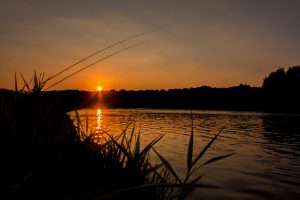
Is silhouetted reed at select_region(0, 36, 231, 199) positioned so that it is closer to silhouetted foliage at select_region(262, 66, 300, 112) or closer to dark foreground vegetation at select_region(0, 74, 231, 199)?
dark foreground vegetation at select_region(0, 74, 231, 199)

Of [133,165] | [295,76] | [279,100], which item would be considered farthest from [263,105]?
[133,165]

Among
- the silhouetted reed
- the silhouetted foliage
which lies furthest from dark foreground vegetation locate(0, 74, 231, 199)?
the silhouetted foliage

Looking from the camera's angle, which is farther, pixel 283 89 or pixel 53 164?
pixel 283 89

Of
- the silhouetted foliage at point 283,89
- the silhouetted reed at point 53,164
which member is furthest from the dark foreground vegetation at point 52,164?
the silhouetted foliage at point 283,89

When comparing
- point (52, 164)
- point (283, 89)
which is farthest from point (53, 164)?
point (283, 89)

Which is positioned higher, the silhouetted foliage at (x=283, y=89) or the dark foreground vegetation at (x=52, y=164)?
the silhouetted foliage at (x=283, y=89)

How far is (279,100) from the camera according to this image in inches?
5920

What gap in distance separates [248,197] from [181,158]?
1068 centimetres

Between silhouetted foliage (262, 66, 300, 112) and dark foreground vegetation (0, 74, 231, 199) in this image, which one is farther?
silhouetted foliage (262, 66, 300, 112)

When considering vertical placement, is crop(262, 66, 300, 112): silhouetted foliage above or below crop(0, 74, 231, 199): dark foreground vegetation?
above

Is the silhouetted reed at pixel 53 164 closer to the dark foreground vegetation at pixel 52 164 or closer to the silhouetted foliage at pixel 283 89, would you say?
the dark foreground vegetation at pixel 52 164

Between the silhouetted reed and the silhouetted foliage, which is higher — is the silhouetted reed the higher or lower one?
the lower one

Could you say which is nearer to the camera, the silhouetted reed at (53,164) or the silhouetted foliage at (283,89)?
the silhouetted reed at (53,164)

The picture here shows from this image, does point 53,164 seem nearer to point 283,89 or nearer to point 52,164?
point 52,164
